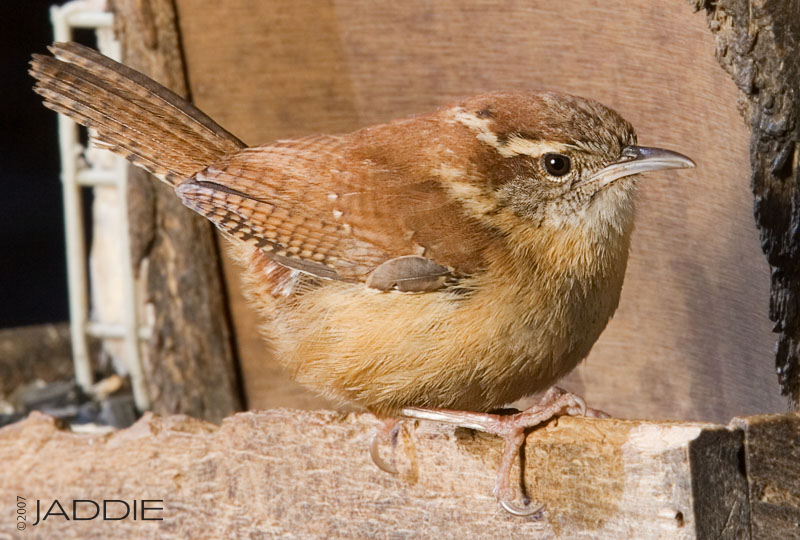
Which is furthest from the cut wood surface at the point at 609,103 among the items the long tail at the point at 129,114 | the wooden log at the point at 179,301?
the long tail at the point at 129,114

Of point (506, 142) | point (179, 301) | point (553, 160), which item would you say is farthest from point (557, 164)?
point (179, 301)

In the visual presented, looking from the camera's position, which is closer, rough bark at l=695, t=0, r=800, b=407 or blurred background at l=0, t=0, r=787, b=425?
rough bark at l=695, t=0, r=800, b=407

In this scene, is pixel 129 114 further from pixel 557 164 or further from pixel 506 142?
pixel 557 164

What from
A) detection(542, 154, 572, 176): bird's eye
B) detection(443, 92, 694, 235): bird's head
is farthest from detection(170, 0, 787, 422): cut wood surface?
detection(542, 154, 572, 176): bird's eye

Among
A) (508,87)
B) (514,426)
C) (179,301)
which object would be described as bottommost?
(179,301)

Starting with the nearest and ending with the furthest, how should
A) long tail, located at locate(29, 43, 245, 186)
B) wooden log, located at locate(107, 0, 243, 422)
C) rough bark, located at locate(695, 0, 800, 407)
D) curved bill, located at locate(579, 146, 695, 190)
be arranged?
rough bark, located at locate(695, 0, 800, 407) → curved bill, located at locate(579, 146, 695, 190) → long tail, located at locate(29, 43, 245, 186) → wooden log, located at locate(107, 0, 243, 422)

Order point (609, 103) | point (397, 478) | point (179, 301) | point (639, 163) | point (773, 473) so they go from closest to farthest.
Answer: point (773, 473), point (639, 163), point (397, 478), point (609, 103), point (179, 301)

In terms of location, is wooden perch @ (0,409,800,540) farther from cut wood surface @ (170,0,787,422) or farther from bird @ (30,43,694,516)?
cut wood surface @ (170,0,787,422)

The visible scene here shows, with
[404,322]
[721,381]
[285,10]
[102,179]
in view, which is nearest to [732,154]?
[721,381]
